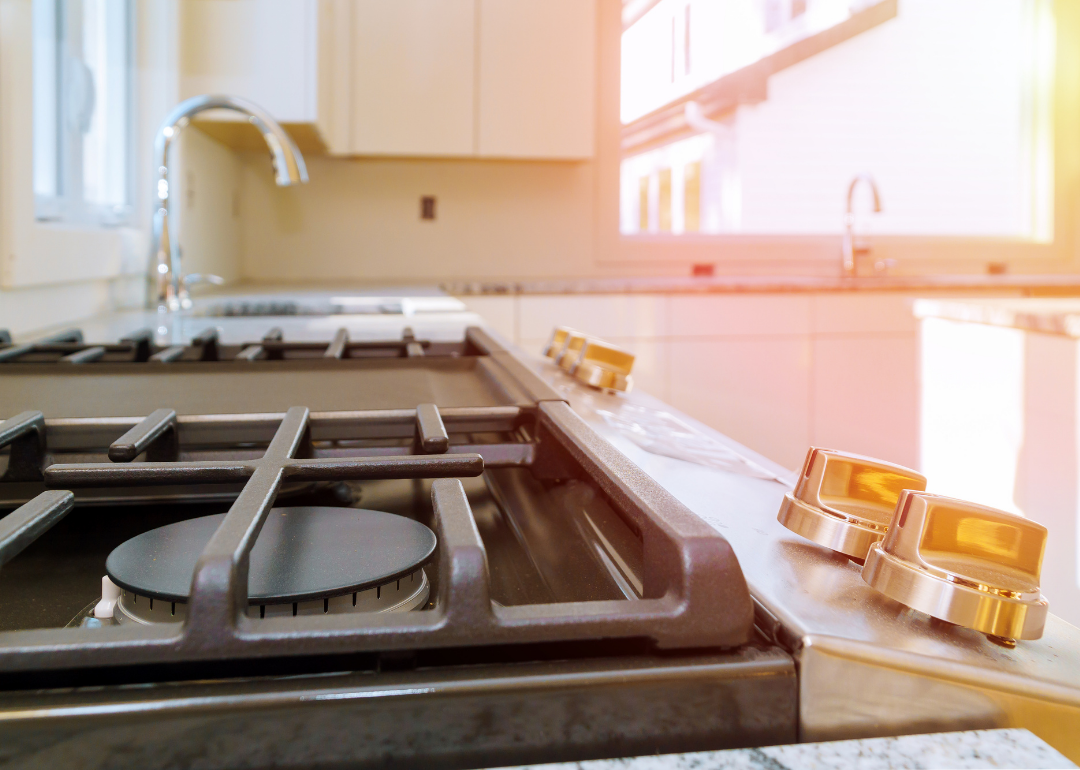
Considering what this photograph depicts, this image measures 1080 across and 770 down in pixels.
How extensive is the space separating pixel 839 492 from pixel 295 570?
0.21 metres

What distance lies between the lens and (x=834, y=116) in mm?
3375

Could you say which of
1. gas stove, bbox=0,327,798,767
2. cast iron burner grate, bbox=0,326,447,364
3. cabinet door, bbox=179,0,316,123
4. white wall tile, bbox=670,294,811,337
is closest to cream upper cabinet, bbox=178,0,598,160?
cabinet door, bbox=179,0,316,123

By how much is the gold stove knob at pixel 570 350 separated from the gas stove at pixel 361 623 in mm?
381

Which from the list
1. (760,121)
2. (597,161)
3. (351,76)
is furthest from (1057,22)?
(351,76)

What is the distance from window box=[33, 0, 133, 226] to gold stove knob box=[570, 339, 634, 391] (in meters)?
1.16

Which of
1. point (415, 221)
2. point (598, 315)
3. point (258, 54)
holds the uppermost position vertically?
point (258, 54)

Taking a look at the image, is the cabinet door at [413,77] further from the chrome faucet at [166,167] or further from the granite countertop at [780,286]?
the chrome faucet at [166,167]

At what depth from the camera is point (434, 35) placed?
8.86ft

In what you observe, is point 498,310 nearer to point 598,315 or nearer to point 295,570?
point 598,315

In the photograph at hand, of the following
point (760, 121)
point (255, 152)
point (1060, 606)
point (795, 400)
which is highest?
point (760, 121)

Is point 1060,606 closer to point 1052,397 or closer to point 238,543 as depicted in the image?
point 1052,397

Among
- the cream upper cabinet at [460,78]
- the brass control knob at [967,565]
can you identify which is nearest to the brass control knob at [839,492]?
the brass control knob at [967,565]

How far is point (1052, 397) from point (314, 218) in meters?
2.45

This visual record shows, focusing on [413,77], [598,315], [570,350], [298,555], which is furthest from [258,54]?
[298,555]
